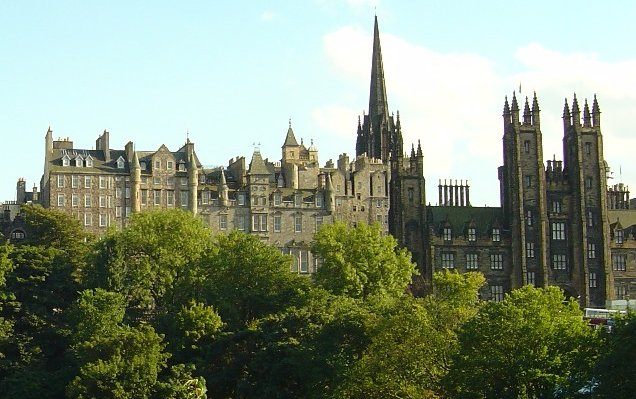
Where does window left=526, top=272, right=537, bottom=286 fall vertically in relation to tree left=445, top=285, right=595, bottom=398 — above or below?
above

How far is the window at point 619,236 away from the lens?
150 meters

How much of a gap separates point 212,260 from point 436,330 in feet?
110

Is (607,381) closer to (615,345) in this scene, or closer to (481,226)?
(615,345)

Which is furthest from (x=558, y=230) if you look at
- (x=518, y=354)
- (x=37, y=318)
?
(x=518, y=354)

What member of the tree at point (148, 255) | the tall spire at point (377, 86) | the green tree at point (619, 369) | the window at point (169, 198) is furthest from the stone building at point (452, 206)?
the green tree at point (619, 369)

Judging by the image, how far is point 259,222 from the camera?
5566 inches

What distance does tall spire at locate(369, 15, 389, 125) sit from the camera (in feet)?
534

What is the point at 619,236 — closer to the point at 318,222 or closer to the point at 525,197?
the point at 525,197

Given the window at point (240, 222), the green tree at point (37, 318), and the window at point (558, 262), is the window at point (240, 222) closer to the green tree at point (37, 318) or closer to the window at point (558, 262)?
the green tree at point (37, 318)

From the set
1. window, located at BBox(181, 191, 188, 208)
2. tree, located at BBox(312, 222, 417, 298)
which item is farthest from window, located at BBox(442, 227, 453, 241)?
window, located at BBox(181, 191, 188, 208)

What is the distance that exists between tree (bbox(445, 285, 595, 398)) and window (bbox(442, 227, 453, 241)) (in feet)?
229

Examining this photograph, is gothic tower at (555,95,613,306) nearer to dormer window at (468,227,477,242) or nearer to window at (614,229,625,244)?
window at (614,229,625,244)

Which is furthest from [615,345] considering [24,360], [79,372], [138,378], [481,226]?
[481,226]

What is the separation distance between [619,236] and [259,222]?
41323 mm
